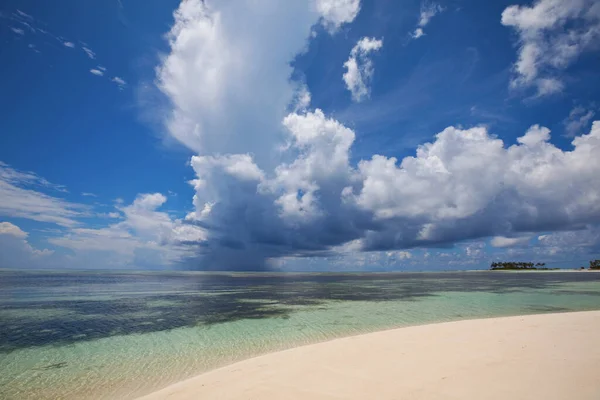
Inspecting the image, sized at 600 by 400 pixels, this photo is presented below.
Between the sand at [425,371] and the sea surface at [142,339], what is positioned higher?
the sand at [425,371]

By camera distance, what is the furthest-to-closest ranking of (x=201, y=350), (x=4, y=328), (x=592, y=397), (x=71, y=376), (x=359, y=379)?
(x=4, y=328) → (x=201, y=350) → (x=71, y=376) → (x=359, y=379) → (x=592, y=397)

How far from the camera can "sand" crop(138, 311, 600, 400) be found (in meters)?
7.62

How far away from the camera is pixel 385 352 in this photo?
1164 cm

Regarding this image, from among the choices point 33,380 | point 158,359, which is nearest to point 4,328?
point 33,380

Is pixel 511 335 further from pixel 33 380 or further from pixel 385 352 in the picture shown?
pixel 33 380

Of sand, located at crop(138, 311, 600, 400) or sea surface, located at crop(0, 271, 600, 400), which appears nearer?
sand, located at crop(138, 311, 600, 400)

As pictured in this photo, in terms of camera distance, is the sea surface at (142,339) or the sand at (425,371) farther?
the sea surface at (142,339)

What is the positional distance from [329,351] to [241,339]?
792 centimetres

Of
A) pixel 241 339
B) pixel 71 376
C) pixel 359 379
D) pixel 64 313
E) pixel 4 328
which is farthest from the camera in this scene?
pixel 64 313

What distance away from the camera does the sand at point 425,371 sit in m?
7.62

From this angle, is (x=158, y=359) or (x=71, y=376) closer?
(x=71, y=376)

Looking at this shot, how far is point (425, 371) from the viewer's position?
9.06 metres

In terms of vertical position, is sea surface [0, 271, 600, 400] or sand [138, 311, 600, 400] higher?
sand [138, 311, 600, 400]

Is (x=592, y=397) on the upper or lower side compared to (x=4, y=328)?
upper
